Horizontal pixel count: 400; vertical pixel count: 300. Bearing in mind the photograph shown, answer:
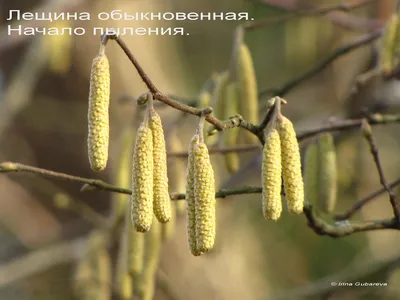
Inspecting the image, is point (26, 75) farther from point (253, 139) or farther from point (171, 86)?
point (253, 139)

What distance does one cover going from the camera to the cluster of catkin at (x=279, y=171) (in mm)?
1152

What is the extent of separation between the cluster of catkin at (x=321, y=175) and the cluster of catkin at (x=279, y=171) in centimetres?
53

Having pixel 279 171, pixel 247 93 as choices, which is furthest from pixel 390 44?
pixel 279 171

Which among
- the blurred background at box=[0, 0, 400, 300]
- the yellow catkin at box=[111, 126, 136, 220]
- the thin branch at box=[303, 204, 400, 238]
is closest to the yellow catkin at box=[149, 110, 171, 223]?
the thin branch at box=[303, 204, 400, 238]

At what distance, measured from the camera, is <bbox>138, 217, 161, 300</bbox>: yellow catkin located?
1807 mm

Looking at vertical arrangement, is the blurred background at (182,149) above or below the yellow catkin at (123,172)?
above

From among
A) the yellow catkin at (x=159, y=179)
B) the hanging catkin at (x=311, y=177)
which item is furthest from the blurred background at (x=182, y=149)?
the yellow catkin at (x=159, y=179)

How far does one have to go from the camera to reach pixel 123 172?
197cm

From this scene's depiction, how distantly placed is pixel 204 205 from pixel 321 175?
681 mm

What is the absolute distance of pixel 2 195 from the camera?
14.1ft

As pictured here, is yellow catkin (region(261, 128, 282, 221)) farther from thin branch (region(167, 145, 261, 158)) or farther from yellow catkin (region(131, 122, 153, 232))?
thin branch (region(167, 145, 261, 158))

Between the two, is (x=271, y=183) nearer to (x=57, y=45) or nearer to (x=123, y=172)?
(x=123, y=172)

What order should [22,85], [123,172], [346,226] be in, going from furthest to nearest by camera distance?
[22,85] → [123,172] → [346,226]

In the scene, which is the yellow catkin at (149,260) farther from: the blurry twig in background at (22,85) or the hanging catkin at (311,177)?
the blurry twig in background at (22,85)
